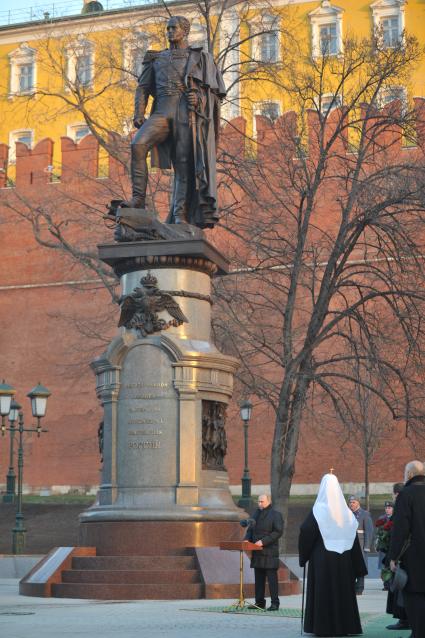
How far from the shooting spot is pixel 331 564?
928cm

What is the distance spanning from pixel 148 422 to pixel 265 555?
6.40ft

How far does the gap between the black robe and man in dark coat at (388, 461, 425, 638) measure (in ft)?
3.26

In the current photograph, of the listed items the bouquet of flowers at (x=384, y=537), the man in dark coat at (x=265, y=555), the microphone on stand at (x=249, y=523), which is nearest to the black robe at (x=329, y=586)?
the bouquet of flowers at (x=384, y=537)

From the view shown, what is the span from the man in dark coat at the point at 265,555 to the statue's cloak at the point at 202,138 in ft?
11.8

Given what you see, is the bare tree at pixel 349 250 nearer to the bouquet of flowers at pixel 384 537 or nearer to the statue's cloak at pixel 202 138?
the statue's cloak at pixel 202 138

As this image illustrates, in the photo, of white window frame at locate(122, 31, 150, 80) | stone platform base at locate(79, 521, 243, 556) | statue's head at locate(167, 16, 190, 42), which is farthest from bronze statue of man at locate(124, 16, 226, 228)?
white window frame at locate(122, 31, 150, 80)

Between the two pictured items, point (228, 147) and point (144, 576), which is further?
point (228, 147)

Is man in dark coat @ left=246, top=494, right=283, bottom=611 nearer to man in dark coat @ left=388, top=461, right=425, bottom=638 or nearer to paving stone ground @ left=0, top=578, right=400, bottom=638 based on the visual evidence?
paving stone ground @ left=0, top=578, right=400, bottom=638

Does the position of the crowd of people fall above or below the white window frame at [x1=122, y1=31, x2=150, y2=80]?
below

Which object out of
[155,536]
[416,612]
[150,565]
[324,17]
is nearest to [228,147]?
[155,536]

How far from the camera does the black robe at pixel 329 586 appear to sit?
9102 mm

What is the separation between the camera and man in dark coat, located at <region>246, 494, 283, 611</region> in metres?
11.8

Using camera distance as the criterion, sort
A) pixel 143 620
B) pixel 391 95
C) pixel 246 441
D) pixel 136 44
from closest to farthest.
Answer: pixel 143 620 < pixel 391 95 < pixel 136 44 < pixel 246 441

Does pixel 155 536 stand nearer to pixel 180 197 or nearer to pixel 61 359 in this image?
pixel 180 197
